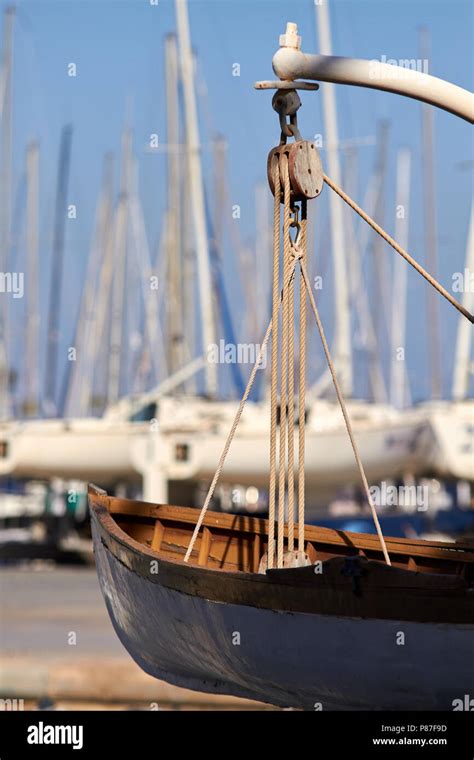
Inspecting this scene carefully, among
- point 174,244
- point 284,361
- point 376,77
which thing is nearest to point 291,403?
point 284,361

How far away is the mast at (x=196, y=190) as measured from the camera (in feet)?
156

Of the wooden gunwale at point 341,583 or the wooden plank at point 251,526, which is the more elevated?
the wooden plank at point 251,526

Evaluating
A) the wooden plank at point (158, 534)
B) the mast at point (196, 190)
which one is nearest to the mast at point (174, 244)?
the mast at point (196, 190)

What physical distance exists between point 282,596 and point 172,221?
3770 centimetres

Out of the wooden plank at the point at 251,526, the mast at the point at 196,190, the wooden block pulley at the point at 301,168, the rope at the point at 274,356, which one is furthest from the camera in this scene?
the mast at the point at 196,190

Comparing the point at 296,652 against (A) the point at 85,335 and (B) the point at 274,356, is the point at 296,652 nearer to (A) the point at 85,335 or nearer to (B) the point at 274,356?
(B) the point at 274,356

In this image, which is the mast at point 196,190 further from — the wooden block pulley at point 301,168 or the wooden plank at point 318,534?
the wooden block pulley at point 301,168

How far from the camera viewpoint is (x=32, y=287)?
64812 mm

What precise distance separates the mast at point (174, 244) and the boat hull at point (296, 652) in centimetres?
3206

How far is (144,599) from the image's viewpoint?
1582 centimetres

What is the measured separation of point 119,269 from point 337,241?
70.4 feet

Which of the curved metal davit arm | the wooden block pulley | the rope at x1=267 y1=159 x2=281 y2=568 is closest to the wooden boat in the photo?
the rope at x1=267 y1=159 x2=281 y2=568

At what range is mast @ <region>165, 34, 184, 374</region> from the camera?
48.4 meters
